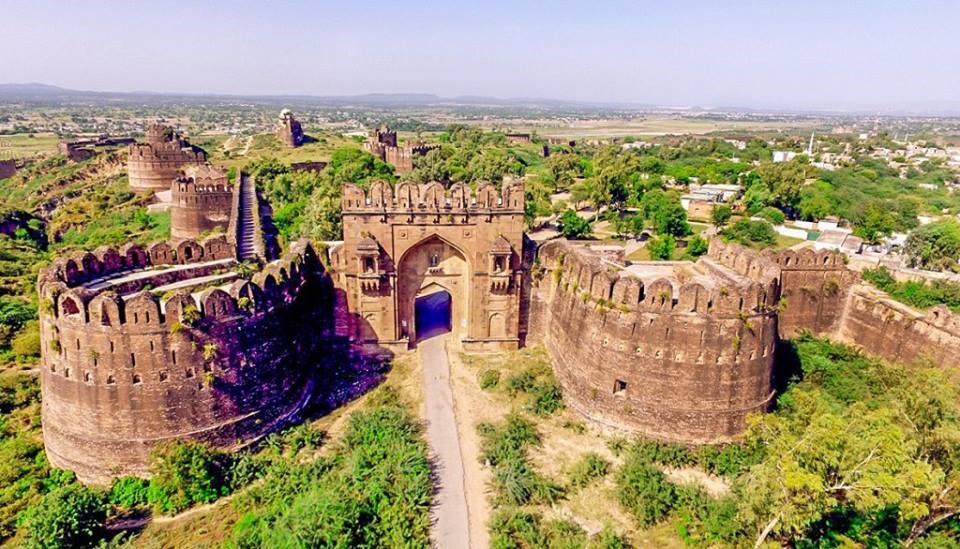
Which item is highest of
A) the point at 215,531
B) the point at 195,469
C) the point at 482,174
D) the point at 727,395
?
the point at 482,174

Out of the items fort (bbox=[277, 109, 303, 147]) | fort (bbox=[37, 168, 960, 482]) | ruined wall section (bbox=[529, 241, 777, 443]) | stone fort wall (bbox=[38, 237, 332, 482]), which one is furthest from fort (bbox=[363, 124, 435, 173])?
ruined wall section (bbox=[529, 241, 777, 443])

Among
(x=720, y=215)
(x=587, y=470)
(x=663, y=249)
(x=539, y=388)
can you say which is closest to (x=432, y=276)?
(x=539, y=388)

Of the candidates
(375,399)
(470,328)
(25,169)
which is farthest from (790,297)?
(25,169)

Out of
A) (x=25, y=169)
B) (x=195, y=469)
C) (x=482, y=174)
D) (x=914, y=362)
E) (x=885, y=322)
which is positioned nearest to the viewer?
(x=195, y=469)

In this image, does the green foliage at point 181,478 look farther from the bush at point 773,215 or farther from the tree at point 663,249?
the bush at point 773,215

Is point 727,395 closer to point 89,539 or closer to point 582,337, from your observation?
point 582,337

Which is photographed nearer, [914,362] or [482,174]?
[914,362]

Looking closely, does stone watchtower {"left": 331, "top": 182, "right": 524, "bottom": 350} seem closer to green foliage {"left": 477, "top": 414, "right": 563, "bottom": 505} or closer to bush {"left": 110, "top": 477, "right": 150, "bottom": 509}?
green foliage {"left": 477, "top": 414, "right": 563, "bottom": 505}
